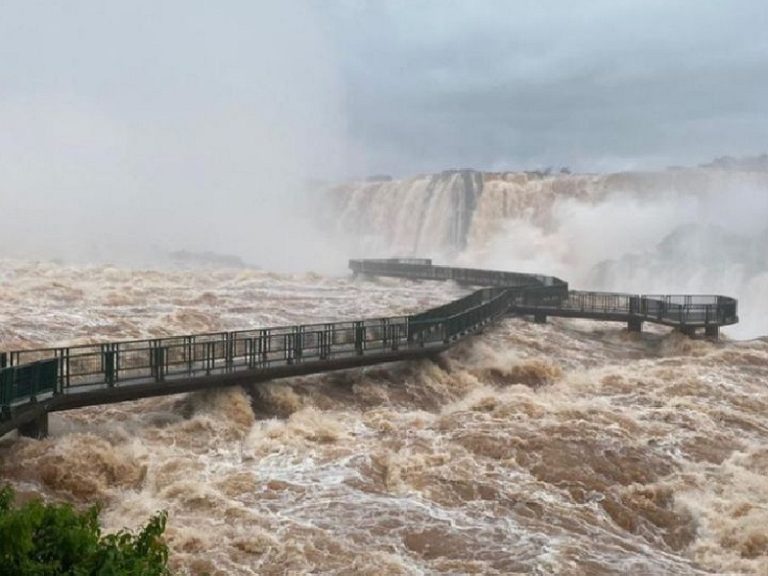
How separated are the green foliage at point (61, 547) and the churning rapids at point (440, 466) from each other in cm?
381

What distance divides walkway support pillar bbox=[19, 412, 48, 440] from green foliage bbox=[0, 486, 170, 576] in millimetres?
7591

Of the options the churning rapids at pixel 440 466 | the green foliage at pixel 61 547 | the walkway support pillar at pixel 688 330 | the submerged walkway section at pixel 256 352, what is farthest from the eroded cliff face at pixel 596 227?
the green foliage at pixel 61 547

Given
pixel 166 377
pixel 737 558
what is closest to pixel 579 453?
pixel 737 558

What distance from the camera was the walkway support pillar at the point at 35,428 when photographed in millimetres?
13984

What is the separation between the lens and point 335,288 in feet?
144

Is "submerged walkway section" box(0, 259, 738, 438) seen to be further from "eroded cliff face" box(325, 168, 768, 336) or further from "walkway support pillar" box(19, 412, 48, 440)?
"eroded cliff face" box(325, 168, 768, 336)

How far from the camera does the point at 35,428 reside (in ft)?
46.1

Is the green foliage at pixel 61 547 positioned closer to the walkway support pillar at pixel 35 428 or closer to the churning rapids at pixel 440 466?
the churning rapids at pixel 440 466

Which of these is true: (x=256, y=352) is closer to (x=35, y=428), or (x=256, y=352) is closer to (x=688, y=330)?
(x=35, y=428)

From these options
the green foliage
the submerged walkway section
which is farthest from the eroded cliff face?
the green foliage

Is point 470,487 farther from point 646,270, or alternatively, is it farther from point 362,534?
point 646,270

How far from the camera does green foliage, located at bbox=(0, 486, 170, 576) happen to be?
5918mm

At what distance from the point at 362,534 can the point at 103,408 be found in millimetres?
7607

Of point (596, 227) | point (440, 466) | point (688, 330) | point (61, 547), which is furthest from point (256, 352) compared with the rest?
point (596, 227)
